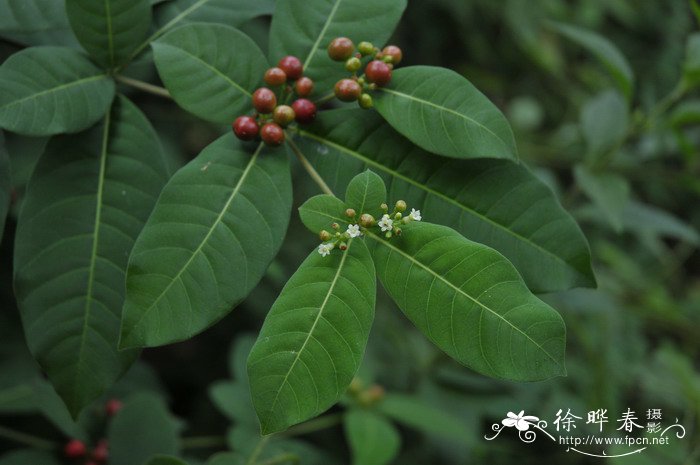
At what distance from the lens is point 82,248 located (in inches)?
41.1

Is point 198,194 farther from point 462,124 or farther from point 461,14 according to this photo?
point 461,14

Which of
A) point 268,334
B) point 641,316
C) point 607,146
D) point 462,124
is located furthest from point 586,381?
point 268,334

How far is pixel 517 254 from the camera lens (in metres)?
1.04

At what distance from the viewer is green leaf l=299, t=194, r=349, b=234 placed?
93 centimetres

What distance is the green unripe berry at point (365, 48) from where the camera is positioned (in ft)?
3.37

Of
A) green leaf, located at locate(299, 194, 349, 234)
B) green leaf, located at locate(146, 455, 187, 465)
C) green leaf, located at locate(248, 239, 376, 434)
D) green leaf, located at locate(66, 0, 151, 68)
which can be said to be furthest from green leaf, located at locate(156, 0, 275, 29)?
green leaf, located at locate(146, 455, 187, 465)

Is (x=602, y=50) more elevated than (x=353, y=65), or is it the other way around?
(x=353, y=65)

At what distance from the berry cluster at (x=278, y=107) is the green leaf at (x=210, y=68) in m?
0.04

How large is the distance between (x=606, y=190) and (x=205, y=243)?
4.47ft

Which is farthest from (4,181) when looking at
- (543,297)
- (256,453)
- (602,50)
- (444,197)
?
(543,297)

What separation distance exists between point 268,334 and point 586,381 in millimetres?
2108

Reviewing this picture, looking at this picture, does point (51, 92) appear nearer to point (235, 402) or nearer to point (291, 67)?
point (291, 67)

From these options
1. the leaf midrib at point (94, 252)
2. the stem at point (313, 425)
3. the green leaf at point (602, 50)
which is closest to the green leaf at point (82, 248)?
the leaf midrib at point (94, 252)

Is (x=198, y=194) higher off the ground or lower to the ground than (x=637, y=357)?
higher
